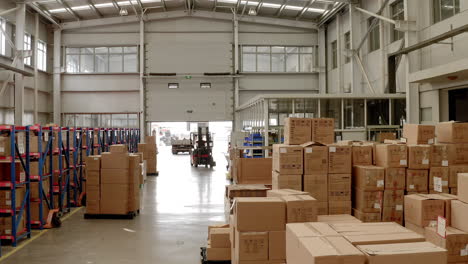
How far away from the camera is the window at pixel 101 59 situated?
19875mm

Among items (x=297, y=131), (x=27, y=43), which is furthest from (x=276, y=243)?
(x=27, y=43)

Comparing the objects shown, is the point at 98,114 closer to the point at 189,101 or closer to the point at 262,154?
the point at 189,101

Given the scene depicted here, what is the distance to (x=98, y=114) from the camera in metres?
19.9

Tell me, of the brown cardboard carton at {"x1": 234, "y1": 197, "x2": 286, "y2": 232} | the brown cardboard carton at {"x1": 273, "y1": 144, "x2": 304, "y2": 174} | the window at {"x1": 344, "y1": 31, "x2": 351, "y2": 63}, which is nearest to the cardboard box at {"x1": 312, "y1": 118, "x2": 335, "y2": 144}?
the brown cardboard carton at {"x1": 273, "y1": 144, "x2": 304, "y2": 174}

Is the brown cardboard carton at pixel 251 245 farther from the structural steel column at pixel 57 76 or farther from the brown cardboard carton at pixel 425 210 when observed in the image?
the structural steel column at pixel 57 76

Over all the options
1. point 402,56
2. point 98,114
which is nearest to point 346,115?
point 402,56

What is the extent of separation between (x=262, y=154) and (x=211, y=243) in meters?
6.85

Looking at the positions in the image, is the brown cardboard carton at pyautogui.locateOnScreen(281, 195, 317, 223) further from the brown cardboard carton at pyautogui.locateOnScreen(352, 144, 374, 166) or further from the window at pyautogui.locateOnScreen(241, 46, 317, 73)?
the window at pyautogui.locateOnScreen(241, 46, 317, 73)

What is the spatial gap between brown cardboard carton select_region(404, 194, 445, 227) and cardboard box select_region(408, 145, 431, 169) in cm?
104

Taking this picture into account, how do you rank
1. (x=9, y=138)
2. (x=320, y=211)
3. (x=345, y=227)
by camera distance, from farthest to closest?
(x=9, y=138)
(x=320, y=211)
(x=345, y=227)

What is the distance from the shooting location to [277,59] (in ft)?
66.5

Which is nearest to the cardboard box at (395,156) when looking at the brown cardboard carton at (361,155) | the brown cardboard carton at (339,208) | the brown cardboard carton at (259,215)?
the brown cardboard carton at (361,155)

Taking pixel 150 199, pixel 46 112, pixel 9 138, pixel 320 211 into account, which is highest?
pixel 46 112

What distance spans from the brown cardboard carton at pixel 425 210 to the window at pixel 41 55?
1841cm
